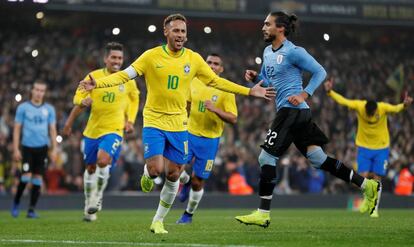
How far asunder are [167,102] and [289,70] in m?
1.61

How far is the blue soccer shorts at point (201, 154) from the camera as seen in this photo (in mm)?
14461

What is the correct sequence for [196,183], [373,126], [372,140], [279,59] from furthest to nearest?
[372,140], [373,126], [196,183], [279,59]

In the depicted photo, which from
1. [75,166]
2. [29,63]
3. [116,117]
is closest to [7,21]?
[29,63]

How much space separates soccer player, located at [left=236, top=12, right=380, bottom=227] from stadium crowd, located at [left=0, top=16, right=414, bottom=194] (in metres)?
13.0

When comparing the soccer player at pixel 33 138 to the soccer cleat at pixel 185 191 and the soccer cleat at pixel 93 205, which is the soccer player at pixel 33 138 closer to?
the soccer cleat at pixel 93 205

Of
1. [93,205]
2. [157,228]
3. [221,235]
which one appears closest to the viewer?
[221,235]

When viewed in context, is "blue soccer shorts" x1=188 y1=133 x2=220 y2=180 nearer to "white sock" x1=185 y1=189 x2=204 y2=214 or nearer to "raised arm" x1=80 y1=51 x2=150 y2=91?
"white sock" x1=185 y1=189 x2=204 y2=214

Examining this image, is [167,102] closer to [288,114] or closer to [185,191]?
[288,114]

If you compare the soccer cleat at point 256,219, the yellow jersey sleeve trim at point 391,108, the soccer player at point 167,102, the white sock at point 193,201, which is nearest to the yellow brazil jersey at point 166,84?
the soccer player at point 167,102

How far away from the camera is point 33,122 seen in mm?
17328

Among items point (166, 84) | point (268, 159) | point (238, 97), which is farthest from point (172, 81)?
point (238, 97)

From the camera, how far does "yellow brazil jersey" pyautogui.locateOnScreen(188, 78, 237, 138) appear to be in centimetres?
1456

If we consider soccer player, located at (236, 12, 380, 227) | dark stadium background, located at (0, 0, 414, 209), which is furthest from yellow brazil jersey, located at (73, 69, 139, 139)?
dark stadium background, located at (0, 0, 414, 209)

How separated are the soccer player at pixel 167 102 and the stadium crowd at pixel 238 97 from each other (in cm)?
1273
